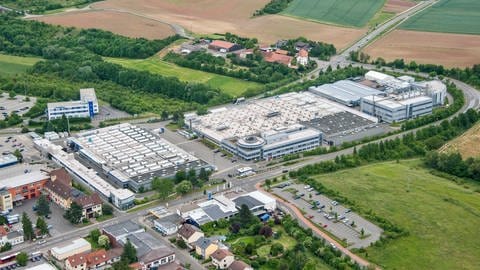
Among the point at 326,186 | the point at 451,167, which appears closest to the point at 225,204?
the point at 326,186

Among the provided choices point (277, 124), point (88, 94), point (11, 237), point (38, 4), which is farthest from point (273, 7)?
point (11, 237)

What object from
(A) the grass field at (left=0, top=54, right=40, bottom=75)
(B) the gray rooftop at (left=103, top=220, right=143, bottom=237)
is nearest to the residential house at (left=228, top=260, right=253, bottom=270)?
(B) the gray rooftop at (left=103, top=220, right=143, bottom=237)

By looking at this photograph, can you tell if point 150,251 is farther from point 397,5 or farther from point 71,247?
point 397,5

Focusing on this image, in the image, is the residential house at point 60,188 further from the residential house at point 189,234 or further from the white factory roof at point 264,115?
the white factory roof at point 264,115

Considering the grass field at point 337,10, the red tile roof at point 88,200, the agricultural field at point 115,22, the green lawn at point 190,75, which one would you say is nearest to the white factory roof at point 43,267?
the red tile roof at point 88,200

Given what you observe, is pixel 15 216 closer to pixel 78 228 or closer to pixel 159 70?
pixel 78 228

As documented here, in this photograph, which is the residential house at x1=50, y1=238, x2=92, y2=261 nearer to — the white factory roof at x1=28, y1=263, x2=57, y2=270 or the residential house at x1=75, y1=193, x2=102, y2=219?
the white factory roof at x1=28, y1=263, x2=57, y2=270
